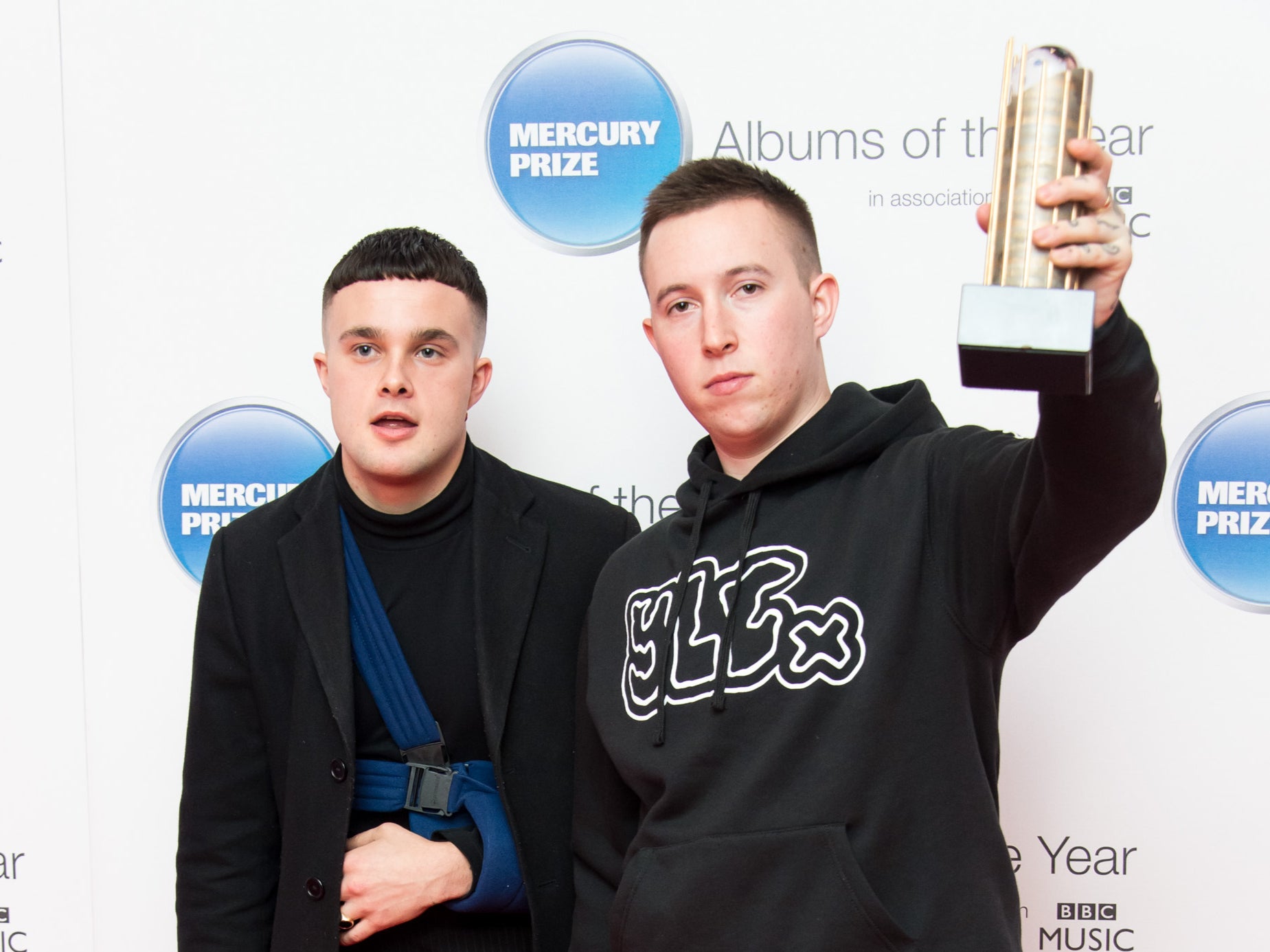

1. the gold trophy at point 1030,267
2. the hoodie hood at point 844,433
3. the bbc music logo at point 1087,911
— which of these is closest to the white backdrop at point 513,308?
the bbc music logo at point 1087,911

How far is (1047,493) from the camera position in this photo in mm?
997

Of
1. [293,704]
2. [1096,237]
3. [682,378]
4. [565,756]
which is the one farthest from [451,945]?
[1096,237]

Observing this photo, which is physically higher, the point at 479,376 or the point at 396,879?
the point at 479,376

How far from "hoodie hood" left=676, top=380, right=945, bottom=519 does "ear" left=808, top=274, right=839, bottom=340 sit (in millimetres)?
119

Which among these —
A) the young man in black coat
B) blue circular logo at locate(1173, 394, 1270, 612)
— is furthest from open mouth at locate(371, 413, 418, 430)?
blue circular logo at locate(1173, 394, 1270, 612)

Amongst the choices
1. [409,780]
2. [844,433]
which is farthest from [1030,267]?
[409,780]

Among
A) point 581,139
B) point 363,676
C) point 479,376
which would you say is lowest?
point 363,676

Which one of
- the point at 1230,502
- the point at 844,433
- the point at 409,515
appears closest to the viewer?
the point at 844,433

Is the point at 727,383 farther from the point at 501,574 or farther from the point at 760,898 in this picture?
the point at 760,898

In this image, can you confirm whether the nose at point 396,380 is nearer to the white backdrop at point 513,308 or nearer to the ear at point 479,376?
the ear at point 479,376

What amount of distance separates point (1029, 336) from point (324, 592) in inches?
43.6

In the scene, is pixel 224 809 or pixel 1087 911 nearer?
pixel 224 809

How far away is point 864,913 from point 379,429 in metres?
0.93

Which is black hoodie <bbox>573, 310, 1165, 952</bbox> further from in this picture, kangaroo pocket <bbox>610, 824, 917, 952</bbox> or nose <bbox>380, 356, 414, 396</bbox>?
nose <bbox>380, 356, 414, 396</bbox>
